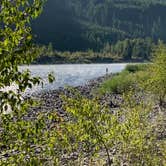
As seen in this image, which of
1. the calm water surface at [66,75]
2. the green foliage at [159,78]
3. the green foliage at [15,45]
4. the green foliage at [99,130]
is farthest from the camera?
the calm water surface at [66,75]

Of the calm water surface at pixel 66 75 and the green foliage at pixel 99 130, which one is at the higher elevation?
the green foliage at pixel 99 130

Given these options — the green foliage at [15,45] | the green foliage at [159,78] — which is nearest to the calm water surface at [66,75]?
the green foliage at [159,78]

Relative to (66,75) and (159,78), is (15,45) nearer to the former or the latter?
(159,78)

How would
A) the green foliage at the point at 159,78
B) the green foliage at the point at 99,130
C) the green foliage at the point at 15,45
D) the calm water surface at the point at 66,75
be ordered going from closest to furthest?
the green foliage at the point at 15,45, the green foliage at the point at 99,130, the green foliage at the point at 159,78, the calm water surface at the point at 66,75

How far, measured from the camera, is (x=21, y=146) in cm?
825

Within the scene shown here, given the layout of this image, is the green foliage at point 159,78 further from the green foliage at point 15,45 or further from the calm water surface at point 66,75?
the green foliage at point 15,45

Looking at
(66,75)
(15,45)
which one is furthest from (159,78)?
(66,75)

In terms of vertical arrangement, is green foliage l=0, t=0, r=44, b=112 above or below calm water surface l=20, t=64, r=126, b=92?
above

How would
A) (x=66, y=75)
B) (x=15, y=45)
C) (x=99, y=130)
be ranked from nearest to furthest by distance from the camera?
1. (x=15, y=45)
2. (x=99, y=130)
3. (x=66, y=75)

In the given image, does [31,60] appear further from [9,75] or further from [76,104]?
[76,104]

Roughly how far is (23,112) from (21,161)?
82cm

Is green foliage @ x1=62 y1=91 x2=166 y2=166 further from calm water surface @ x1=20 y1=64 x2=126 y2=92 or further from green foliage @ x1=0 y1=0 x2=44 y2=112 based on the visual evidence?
calm water surface @ x1=20 y1=64 x2=126 y2=92

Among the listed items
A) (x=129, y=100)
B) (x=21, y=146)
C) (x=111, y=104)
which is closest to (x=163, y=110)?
(x=111, y=104)

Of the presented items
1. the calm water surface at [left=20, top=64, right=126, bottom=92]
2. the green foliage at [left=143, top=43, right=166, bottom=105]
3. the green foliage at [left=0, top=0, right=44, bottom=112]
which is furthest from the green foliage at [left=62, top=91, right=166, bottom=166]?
the calm water surface at [left=20, top=64, right=126, bottom=92]
